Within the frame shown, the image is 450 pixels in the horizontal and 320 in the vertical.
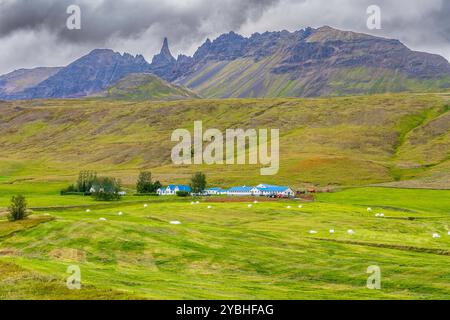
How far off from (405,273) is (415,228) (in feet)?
191

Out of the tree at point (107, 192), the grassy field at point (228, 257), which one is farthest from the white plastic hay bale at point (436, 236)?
the tree at point (107, 192)

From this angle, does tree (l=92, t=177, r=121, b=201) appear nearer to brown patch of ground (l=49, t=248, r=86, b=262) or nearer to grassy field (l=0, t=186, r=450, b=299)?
grassy field (l=0, t=186, r=450, b=299)

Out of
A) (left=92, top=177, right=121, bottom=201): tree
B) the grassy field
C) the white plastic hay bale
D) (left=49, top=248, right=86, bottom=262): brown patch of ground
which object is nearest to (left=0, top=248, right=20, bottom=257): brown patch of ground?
the grassy field

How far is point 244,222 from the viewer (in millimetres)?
122312

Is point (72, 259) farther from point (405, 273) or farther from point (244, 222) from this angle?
point (244, 222)

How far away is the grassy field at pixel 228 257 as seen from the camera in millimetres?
44938

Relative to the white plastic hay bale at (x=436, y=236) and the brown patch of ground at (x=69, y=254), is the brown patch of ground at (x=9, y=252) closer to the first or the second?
the brown patch of ground at (x=69, y=254)

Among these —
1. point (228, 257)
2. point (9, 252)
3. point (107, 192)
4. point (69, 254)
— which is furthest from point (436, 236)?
point (107, 192)

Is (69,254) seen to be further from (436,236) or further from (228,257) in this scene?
(436,236)

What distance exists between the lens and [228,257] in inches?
2795

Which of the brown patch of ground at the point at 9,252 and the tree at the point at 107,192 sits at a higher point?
the tree at the point at 107,192
